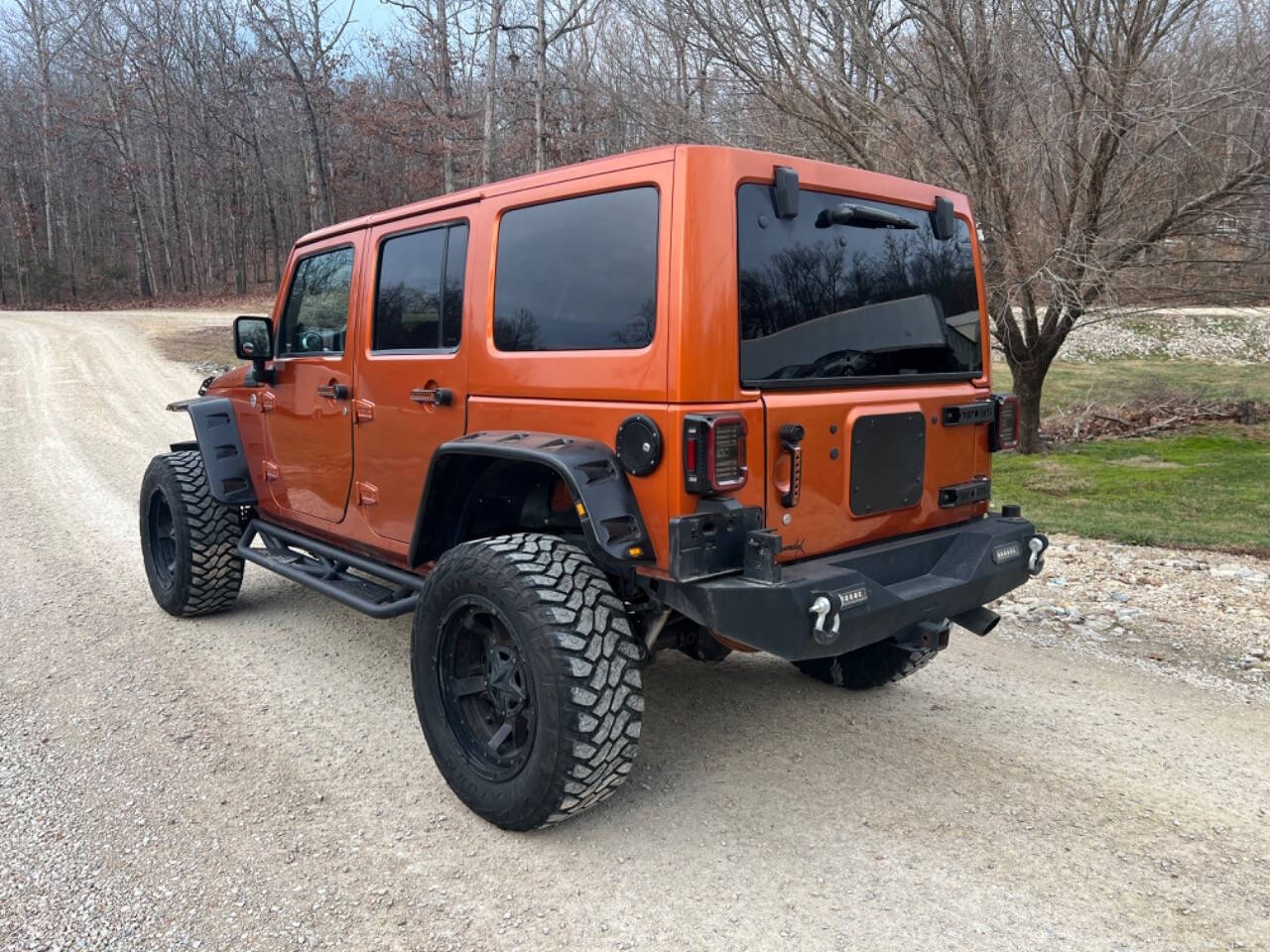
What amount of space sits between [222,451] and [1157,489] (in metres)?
8.03

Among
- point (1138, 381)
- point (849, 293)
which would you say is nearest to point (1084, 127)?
point (849, 293)

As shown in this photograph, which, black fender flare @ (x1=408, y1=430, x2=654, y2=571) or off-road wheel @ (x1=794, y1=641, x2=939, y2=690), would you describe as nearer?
black fender flare @ (x1=408, y1=430, x2=654, y2=571)

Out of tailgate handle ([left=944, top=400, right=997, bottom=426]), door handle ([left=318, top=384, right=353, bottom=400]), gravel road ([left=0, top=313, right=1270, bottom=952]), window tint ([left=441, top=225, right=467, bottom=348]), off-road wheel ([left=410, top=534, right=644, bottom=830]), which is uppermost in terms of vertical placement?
window tint ([left=441, top=225, right=467, bottom=348])

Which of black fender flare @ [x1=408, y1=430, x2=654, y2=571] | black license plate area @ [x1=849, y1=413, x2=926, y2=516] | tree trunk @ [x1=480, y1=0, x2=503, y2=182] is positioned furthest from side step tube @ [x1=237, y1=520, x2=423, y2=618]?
tree trunk @ [x1=480, y1=0, x2=503, y2=182]

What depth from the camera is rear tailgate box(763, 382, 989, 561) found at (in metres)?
3.03

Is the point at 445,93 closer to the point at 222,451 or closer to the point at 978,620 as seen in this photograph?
the point at 222,451

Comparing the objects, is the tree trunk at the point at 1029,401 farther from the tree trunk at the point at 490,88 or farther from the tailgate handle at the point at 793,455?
the tree trunk at the point at 490,88

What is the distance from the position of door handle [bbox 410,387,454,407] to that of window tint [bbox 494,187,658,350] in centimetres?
33

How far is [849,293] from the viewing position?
3.27 meters

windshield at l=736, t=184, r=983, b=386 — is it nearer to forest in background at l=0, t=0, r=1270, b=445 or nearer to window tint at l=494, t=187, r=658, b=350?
window tint at l=494, t=187, r=658, b=350

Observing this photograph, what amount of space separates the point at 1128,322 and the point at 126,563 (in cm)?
950

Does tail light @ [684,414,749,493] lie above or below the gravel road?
above

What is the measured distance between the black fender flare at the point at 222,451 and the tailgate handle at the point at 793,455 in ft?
11.2

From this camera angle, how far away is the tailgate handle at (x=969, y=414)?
141 inches
